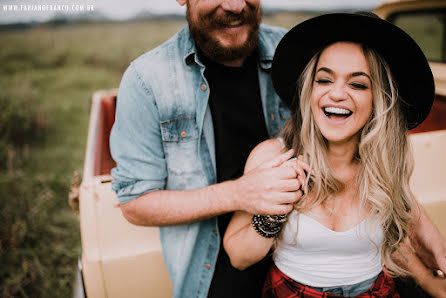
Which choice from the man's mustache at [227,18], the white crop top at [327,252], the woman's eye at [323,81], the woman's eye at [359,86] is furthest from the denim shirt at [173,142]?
the woman's eye at [359,86]

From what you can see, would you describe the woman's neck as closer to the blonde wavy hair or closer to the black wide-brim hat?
the blonde wavy hair

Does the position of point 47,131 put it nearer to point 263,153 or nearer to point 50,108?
point 50,108

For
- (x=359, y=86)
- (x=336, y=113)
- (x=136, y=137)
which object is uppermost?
(x=359, y=86)

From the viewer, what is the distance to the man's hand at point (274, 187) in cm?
125

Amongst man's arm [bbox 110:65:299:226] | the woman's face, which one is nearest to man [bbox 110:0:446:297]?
man's arm [bbox 110:65:299:226]

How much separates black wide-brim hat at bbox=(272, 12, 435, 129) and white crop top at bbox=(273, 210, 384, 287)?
589 mm

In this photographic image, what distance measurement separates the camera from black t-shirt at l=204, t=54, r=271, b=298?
1.63 meters

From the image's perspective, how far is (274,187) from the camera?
1.25 m

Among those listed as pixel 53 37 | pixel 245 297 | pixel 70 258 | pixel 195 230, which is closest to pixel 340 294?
pixel 245 297

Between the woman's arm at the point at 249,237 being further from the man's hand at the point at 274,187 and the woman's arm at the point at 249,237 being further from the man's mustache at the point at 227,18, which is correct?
the man's mustache at the point at 227,18

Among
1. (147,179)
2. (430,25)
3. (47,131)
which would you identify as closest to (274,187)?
(147,179)

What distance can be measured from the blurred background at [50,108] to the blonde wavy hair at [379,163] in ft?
2.91

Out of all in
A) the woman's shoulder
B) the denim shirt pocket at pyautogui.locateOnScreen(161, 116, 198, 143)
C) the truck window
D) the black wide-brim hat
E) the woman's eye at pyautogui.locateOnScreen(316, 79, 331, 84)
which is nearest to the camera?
the black wide-brim hat

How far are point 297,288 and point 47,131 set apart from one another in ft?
19.2
